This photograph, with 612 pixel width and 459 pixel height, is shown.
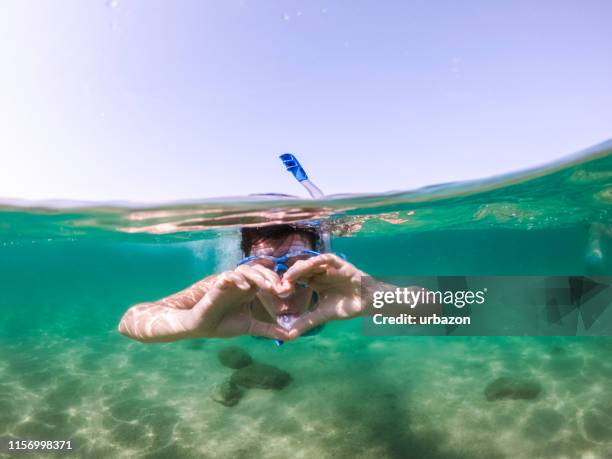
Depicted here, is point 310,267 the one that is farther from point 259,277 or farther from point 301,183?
point 301,183

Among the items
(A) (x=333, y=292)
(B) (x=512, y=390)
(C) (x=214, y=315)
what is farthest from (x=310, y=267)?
(B) (x=512, y=390)

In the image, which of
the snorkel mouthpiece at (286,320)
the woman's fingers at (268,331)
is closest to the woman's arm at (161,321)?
the woman's fingers at (268,331)

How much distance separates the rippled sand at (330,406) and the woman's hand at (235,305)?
234 inches

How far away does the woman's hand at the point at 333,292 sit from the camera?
326 centimetres

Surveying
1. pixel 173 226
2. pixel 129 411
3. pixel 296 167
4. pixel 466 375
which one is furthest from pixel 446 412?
pixel 173 226

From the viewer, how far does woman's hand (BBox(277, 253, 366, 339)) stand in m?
3.26

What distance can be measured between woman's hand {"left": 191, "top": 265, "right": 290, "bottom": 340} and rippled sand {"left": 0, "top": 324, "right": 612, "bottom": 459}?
19.5 ft

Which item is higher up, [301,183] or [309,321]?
[301,183]

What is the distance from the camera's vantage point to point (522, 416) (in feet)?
29.1

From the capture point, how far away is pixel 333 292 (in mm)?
3693

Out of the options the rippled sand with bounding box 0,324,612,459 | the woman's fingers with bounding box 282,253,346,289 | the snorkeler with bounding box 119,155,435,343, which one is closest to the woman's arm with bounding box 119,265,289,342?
the snorkeler with bounding box 119,155,435,343

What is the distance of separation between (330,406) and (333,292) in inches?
300

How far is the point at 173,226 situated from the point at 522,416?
13268mm

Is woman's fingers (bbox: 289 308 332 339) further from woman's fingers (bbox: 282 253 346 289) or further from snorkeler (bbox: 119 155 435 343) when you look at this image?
woman's fingers (bbox: 282 253 346 289)
